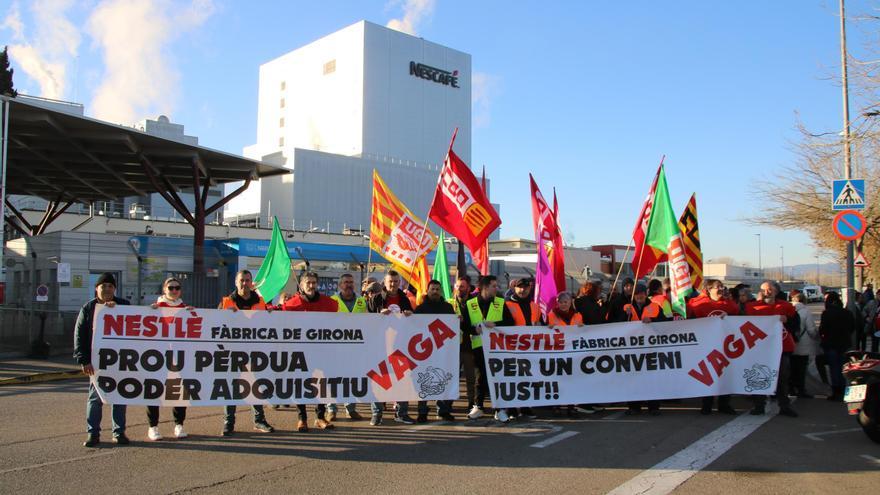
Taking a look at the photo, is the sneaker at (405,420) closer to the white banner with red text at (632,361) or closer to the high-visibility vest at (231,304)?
the white banner with red text at (632,361)

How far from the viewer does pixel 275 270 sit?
1312 centimetres

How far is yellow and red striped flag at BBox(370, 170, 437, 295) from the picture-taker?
12477 mm

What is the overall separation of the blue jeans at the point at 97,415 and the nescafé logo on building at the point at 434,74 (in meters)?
69.0

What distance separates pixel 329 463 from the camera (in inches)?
254

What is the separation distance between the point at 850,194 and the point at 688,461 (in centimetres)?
888

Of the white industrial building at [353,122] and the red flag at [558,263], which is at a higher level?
the white industrial building at [353,122]

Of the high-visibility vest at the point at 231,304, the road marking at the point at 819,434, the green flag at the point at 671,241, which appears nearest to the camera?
the road marking at the point at 819,434

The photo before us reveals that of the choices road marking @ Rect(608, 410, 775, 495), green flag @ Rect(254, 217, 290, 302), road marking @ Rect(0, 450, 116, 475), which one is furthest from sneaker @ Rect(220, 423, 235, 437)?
green flag @ Rect(254, 217, 290, 302)

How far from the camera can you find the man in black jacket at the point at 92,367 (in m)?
7.04

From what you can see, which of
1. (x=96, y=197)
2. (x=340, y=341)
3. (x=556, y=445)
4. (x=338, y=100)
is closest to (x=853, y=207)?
(x=556, y=445)

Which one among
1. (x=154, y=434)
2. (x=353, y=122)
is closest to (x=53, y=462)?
(x=154, y=434)

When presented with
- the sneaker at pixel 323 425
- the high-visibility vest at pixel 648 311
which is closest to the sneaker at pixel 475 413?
the sneaker at pixel 323 425

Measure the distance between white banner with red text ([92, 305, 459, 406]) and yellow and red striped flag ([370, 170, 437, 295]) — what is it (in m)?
3.47

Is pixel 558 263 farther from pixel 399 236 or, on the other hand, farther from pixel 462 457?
pixel 462 457
